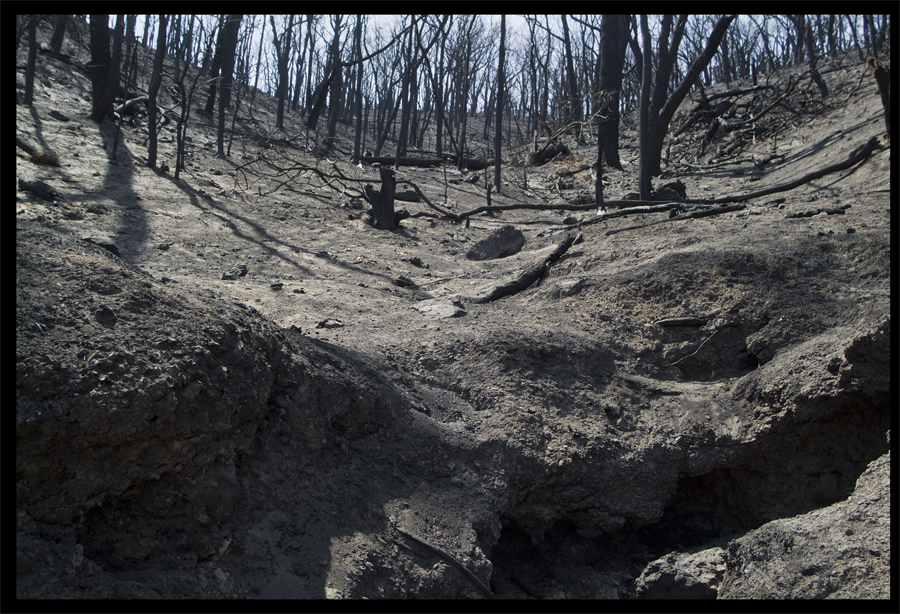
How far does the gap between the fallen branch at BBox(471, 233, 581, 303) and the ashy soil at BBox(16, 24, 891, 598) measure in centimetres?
Answer: 9

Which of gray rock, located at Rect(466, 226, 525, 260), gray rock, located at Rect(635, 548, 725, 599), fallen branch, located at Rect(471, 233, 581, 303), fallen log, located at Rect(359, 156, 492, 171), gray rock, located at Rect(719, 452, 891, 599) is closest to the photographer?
gray rock, located at Rect(719, 452, 891, 599)

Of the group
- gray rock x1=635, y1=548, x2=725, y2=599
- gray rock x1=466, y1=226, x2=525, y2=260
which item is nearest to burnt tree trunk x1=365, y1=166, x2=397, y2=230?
gray rock x1=466, y1=226, x2=525, y2=260

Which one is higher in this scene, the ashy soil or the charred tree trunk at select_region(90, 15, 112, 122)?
the charred tree trunk at select_region(90, 15, 112, 122)

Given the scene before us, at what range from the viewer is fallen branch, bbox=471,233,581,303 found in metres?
4.93

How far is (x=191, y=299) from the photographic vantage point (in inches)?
101

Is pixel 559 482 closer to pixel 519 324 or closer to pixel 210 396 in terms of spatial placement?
pixel 519 324

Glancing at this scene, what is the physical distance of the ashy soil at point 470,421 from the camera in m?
1.97

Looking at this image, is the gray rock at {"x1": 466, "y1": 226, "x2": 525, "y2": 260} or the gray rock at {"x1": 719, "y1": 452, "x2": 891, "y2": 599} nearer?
the gray rock at {"x1": 719, "y1": 452, "x2": 891, "y2": 599}

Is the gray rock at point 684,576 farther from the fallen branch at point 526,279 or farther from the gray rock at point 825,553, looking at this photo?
the fallen branch at point 526,279

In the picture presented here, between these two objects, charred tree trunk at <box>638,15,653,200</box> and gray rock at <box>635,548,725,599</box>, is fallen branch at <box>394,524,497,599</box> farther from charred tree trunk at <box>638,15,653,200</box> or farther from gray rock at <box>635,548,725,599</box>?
charred tree trunk at <box>638,15,653,200</box>

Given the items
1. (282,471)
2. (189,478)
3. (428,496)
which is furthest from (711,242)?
(189,478)

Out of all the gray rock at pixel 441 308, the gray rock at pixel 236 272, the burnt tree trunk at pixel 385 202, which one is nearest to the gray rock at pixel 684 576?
the gray rock at pixel 441 308

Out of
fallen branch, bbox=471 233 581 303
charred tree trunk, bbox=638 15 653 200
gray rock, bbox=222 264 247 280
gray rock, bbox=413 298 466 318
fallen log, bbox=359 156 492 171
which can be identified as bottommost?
gray rock, bbox=222 264 247 280

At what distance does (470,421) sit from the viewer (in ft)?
10.0
